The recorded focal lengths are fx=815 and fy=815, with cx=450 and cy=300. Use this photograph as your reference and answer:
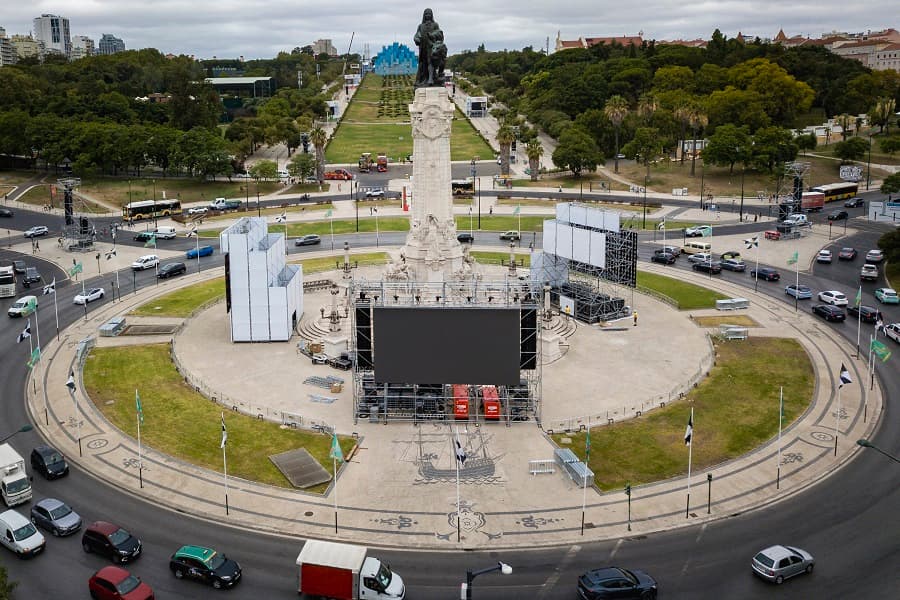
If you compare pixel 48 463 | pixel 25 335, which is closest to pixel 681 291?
pixel 25 335

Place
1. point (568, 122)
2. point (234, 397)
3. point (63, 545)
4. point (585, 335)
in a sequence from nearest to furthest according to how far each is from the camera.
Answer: point (63, 545), point (234, 397), point (585, 335), point (568, 122)

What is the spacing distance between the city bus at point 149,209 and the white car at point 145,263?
27.7 metres

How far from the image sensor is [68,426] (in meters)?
58.2

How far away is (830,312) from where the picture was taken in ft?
263

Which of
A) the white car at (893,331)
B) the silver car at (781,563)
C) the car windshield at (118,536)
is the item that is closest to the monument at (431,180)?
the white car at (893,331)

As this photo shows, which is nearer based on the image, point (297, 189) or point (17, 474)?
point (17, 474)

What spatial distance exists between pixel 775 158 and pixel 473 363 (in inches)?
4359

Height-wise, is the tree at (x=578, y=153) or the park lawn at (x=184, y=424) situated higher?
the tree at (x=578, y=153)

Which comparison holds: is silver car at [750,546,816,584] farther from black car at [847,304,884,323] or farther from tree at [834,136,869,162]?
tree at [834,136,869,162]

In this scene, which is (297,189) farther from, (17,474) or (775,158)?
(17,474)

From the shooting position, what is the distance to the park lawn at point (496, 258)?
103750mm

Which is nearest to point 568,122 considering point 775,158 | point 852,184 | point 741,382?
point 775,158

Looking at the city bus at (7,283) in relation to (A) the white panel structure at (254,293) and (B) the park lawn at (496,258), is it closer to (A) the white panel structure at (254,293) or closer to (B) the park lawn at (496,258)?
(A) the white panel structure at (254,293)

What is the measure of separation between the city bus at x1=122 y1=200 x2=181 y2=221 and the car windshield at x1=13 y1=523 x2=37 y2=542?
91014 millimetres
